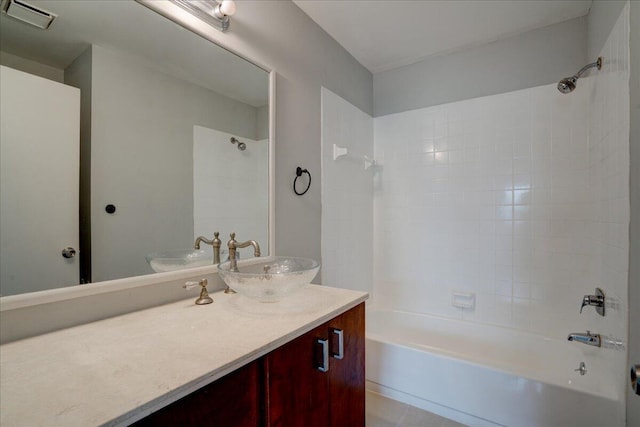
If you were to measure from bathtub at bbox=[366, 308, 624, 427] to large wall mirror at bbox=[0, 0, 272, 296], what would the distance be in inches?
49.6

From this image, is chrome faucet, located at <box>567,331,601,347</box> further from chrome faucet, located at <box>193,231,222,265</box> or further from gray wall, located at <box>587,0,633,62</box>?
chrome faucet, located at <box>193,231,222,265</box>

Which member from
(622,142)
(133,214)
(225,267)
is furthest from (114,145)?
(622,142)

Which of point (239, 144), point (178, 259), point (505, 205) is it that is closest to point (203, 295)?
point (178, 259)

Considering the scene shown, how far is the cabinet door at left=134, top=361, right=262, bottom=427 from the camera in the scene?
536mm

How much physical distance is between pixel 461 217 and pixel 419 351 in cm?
106

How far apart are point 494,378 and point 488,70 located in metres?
2.04

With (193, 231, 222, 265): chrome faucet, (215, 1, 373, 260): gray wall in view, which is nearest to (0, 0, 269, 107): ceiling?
(215, 1, 373, 260): gray wall

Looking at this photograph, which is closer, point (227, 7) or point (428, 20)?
point (227, 7)

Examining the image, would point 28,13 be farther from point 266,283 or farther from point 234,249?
point 266,283

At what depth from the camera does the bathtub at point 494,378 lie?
4.35 ft

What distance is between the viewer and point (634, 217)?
3.38ft

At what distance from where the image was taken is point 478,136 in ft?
7.04

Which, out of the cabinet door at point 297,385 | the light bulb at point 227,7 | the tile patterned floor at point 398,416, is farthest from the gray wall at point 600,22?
the tile patterned floor at point 398,416

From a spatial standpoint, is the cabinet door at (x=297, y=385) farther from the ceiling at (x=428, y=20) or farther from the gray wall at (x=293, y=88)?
the ceiling at (x=428, y=20)
